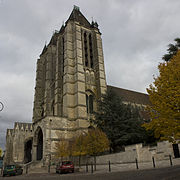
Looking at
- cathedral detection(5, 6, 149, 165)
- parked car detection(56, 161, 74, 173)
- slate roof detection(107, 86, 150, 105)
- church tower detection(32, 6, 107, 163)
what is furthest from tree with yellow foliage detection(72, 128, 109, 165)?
slate roof detection(107, 86, 150, 105)

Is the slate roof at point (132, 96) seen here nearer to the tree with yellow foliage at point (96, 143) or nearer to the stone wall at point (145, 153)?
the tree with yellow foliage at point (96, 143)

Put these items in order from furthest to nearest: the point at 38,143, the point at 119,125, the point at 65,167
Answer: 1. the point at 38,143
2. the point at 119,125
3. the point at 65,167

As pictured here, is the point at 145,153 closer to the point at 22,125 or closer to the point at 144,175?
the point at 144,175

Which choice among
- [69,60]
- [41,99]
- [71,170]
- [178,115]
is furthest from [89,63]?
[178,115]

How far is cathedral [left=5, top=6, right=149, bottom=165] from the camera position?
2775cm

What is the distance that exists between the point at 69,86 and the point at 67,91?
113 centimetres

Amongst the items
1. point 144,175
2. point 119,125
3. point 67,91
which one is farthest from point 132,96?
point 144,175

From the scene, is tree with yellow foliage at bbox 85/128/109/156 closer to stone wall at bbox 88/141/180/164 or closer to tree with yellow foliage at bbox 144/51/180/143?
stone wall at bbox 88/141/180/164

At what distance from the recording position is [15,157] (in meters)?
45.1

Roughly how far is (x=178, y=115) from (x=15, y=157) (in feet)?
149

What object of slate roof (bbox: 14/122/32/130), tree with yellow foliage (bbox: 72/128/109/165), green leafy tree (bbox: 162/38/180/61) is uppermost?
green leafy tree (bbox: 162/38/180/61)

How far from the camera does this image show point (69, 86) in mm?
31391

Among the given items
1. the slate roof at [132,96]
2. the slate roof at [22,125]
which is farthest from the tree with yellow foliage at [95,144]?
the slate roof at [22,125]

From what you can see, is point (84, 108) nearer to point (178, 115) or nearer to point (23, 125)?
point (178, 115)
